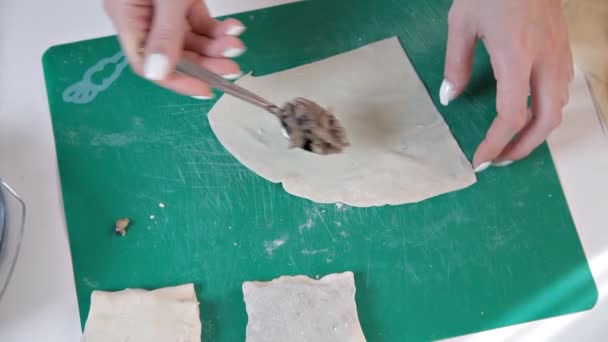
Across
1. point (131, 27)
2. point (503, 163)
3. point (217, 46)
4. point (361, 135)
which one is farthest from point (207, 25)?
point (503, 163)

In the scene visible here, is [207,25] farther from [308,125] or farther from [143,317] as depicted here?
[143,317]

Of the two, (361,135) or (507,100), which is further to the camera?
(361,135)

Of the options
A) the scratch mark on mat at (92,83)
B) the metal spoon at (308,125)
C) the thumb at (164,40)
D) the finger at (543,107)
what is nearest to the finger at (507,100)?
the finger at (543,107)

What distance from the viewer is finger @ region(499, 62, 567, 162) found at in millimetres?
895

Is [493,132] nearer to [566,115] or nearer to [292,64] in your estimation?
[566,115]

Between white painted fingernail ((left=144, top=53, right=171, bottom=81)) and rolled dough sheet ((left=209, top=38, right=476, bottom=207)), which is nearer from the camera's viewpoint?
white painted fingernail ((left=144, top=53, right=171, bottom=81))

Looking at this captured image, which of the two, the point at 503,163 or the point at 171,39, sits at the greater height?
the point at 171,39

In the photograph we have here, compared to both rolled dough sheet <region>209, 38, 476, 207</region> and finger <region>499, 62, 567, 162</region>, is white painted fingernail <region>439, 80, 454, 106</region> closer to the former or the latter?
rolled dough sheet <region>209, 38, 476, 207</region>

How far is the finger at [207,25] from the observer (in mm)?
962

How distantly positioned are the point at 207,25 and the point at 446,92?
16.9 inches

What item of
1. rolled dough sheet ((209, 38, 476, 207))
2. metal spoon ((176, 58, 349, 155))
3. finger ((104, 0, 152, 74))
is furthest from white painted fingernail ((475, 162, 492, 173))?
finger ((104, 0, 152, 74))

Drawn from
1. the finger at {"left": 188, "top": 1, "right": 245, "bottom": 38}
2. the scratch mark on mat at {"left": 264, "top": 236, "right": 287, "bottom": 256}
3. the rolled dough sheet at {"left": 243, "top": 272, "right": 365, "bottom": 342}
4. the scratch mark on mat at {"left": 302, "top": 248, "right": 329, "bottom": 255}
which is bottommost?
the rolled dough sheet at {"left": 243, "top": 272, "right": 365, "bottom": 342}

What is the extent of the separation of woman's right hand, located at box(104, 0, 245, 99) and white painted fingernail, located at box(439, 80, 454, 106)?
1.18 ft

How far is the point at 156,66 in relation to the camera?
78 centimetres
